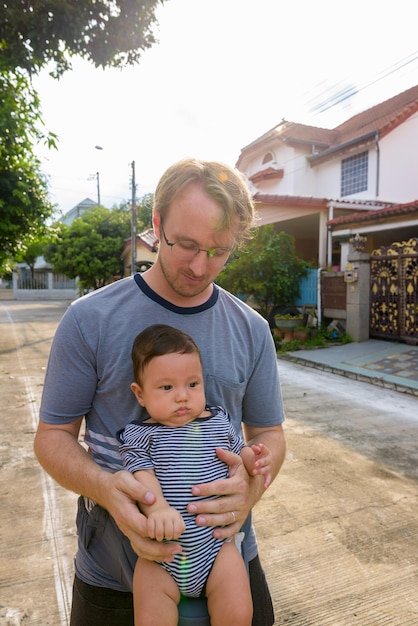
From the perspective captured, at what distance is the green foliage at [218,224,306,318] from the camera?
12672 mm

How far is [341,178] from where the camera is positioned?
1892 cm

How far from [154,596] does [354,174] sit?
63.3 feet

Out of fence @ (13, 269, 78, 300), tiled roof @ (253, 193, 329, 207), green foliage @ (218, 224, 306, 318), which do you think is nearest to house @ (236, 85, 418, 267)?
tiled roof @ (253, 193, 329, 207)

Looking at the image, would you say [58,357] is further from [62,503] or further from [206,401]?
[62,503]

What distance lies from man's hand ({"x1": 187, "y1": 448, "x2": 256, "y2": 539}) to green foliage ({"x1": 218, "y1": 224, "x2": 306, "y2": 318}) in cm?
1147

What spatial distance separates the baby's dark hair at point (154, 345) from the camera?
1.36m

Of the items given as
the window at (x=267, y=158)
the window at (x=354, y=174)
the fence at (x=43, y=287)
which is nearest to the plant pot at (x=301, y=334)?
the window at (x=354, y=174)

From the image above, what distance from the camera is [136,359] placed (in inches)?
53.9

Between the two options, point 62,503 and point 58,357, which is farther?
point 62,503

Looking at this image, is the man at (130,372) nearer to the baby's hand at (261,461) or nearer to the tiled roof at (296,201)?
the baby's hand at (261,461)

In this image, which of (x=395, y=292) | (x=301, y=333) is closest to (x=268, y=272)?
(x=301, y=333)

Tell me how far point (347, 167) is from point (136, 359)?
19.3 m

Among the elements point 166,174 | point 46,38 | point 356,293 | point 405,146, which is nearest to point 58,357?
point 166,174

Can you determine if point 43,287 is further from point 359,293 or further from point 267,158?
point 359,293
